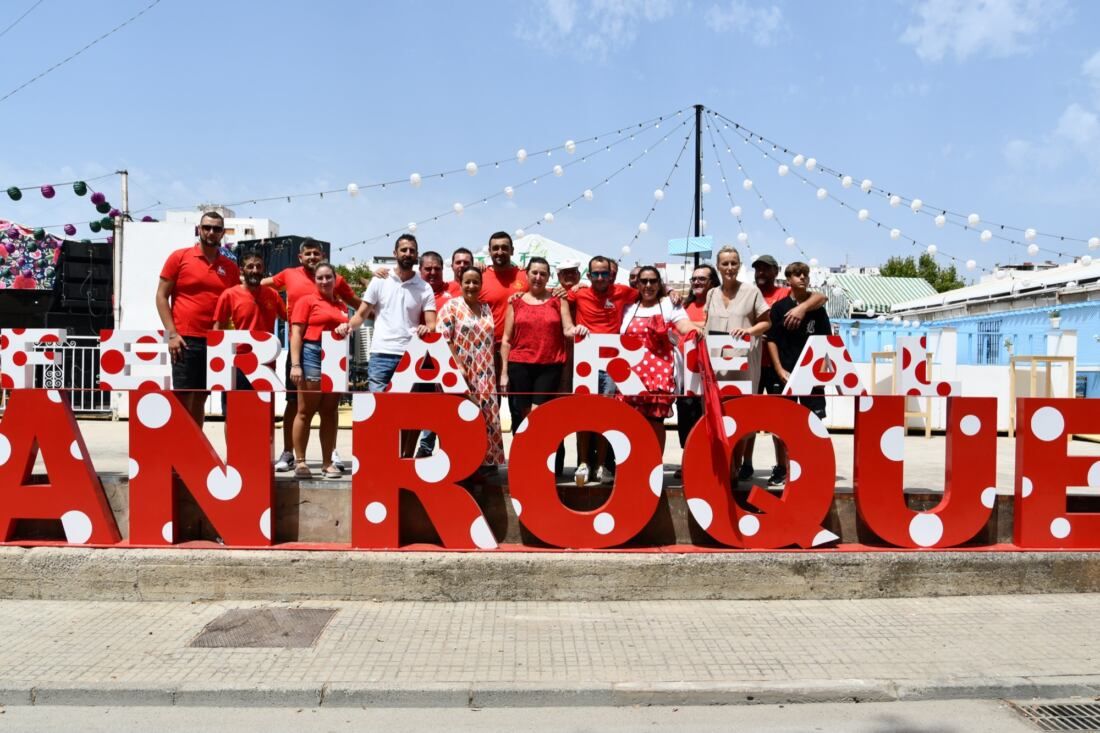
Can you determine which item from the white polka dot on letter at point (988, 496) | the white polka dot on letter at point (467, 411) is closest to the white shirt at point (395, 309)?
the white polka dot on letter at point (467, 411)

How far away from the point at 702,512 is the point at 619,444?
0.69 m

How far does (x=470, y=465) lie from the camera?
5.47 meters

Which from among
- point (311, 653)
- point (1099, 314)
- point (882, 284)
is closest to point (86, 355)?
point (311, 653)

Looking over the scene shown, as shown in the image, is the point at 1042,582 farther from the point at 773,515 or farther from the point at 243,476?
the point at 243,476

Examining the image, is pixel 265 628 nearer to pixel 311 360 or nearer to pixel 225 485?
pixel 225 485

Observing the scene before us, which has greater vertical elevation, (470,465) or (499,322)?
(499,322)

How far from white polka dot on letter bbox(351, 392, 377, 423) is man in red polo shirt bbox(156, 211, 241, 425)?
132 centimetres

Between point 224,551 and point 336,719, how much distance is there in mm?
2045

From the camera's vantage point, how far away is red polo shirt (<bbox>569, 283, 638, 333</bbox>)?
6250 millimetres

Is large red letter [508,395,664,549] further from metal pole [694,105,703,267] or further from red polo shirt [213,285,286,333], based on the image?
metal pole [694,105,703,267]

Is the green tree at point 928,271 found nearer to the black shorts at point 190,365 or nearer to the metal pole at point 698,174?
the metal pole at point 698,174

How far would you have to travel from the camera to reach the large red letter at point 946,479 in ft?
18.5

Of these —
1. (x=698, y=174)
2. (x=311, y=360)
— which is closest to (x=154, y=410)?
(x=311, y=360)

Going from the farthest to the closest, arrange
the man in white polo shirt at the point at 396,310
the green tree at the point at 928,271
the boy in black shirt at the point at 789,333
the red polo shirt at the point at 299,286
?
the green tree at the point at 928,271 < the red polo shirt at the point at 299,286 < the boy in black shirt at the point at 789,333 < the man in white polo shirt at the point at 396,310
